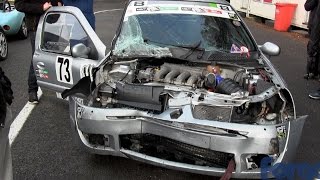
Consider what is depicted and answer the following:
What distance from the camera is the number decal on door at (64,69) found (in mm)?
4719

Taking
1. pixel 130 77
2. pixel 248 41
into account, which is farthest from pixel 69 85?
pixel 248 41

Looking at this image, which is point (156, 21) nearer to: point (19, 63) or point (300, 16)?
point (19, 63)

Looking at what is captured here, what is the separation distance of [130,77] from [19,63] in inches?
186

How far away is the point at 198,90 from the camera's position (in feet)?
12.1

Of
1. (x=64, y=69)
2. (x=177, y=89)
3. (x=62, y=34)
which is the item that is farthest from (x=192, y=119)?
(x=62, y=34)

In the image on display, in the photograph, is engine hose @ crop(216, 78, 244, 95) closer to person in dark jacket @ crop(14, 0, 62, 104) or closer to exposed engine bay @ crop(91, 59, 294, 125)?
exposed engine bay @ crop(91, 59, 294, 125)

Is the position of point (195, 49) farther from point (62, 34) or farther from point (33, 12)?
point (33, 12)

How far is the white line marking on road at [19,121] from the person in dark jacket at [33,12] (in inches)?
7.3

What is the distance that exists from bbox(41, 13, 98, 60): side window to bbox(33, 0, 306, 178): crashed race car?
0.5 inches

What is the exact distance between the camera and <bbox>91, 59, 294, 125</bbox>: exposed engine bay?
11.4 feet

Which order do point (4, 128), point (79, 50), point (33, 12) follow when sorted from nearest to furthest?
point (4, 128) → point (79, 50) → point (33, 12)

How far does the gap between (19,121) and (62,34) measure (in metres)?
1.20

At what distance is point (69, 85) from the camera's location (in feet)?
15.8

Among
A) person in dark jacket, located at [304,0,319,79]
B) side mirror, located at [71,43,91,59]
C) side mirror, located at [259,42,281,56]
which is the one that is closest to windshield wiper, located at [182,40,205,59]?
side mirror, located at [259,42,281,56]
